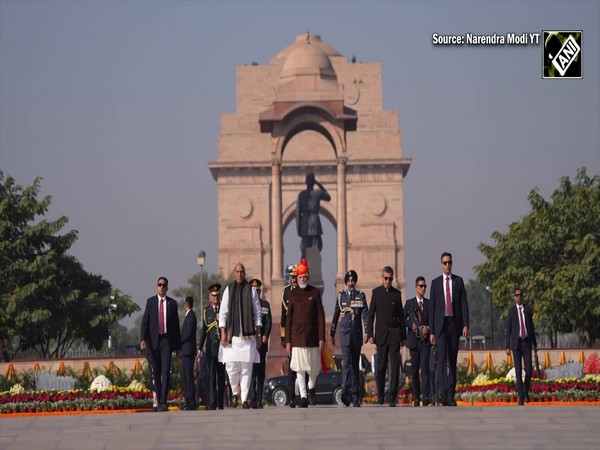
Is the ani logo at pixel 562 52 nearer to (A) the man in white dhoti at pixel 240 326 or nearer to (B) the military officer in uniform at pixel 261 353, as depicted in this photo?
(B) the military officer in uniform at pixel 261 353

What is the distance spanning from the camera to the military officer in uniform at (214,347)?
82.5 feet

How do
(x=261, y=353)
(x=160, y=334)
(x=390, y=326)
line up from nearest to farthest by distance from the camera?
(x=390, y=326), (x=160, y=334), (x=261, y=353)

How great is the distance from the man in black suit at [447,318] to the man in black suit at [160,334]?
4.06 meters

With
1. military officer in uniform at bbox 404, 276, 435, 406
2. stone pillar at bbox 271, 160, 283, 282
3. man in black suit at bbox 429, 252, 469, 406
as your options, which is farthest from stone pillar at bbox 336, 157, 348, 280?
man in black suit at bbox 429, 252, 469, 406

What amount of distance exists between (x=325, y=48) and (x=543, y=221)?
76.5 meters

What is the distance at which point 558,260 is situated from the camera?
5831cm

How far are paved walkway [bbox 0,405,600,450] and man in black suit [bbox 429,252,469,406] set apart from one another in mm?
2513

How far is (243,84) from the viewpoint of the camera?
416 ft

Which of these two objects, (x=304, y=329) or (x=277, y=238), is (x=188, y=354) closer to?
(x=304, y=329)

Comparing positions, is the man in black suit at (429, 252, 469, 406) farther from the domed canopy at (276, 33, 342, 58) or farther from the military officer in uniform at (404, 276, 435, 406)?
the domed canopy at (276, 33, 342, 58)

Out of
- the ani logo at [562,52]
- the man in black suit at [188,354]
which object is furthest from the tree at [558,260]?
the man in black suit at [188,354]

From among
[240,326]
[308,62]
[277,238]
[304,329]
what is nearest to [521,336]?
[304,329]

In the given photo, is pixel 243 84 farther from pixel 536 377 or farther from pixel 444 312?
pixel 444 312

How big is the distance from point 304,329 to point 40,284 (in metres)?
33.3
